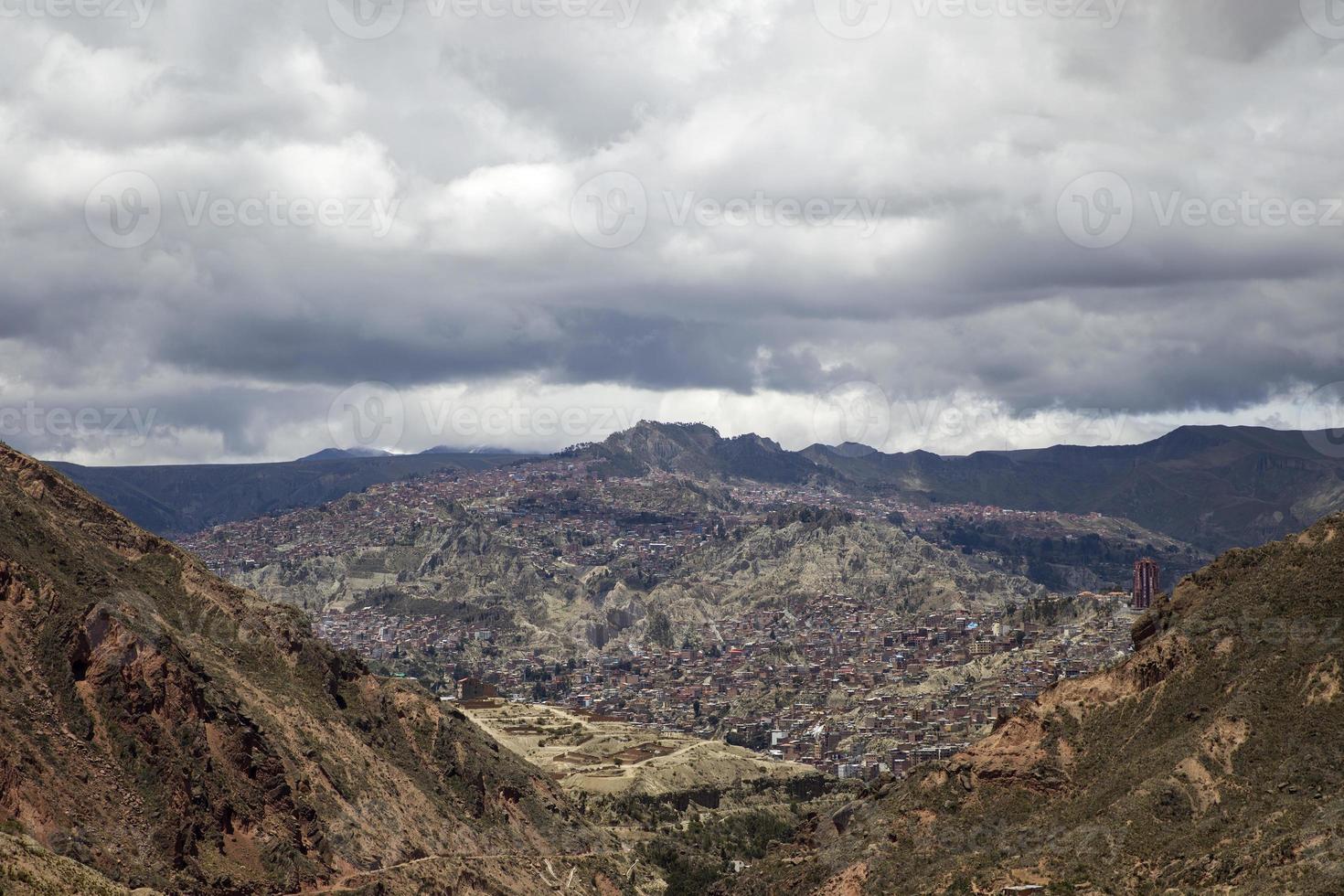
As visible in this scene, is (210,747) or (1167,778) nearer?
(1167,778)

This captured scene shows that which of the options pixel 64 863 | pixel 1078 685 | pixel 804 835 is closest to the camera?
pixel 64 863

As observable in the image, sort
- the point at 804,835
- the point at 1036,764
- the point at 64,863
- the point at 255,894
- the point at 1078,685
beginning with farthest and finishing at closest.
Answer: the point at 804,835, the point at 1078,685, the point at 1036,764, the point at 255,894, the point at 64,863

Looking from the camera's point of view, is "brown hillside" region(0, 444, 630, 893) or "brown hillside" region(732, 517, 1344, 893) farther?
"brown hillside" region(0, 444, 630, 893)

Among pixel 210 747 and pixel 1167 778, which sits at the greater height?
pixel 1167 778

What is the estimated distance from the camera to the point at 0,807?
221ft

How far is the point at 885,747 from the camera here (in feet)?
644

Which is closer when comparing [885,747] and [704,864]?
[704,864]

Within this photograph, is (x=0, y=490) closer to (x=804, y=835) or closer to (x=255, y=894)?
(x=255, y=894)

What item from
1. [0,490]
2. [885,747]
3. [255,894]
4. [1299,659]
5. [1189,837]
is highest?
[0,490]

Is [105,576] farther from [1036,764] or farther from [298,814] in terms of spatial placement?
[1036,764]

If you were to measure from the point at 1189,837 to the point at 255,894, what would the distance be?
154ft

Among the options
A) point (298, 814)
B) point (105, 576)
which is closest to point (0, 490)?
point (105, 576)

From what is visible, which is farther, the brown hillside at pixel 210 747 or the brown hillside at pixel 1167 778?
the brown hillside at pixel 210 747

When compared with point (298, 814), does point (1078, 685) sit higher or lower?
higher
